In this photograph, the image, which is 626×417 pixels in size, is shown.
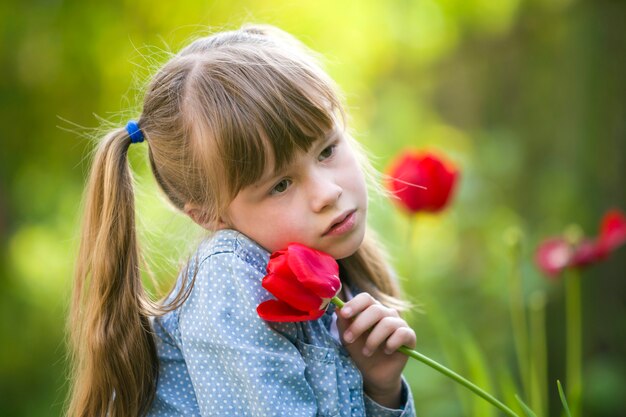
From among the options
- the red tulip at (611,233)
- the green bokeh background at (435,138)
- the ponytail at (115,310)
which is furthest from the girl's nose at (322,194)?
the green bokeh background at (435,138)

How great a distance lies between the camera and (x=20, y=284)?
2957mm

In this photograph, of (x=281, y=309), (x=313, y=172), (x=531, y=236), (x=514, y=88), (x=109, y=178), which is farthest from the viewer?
(x=514, y=88)

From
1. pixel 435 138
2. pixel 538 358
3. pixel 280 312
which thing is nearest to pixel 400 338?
pixel 280 312

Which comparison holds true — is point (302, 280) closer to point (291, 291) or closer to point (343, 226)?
point (291, 291)

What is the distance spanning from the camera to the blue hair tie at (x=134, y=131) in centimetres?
118

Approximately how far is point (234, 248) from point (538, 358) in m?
1.17

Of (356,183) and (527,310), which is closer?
(356,183)

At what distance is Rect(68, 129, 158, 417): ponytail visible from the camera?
1163mm

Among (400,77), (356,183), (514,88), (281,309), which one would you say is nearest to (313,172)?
(356,183)

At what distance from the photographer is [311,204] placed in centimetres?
104

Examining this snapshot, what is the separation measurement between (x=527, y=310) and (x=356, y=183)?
174cm

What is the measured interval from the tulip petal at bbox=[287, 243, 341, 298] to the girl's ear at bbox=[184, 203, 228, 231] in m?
0.25

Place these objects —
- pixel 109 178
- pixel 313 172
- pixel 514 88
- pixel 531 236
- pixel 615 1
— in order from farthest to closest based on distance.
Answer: pixel 514 88
pixel 531 236
pixel 615 1
pixel 109 178
pixel 313 172

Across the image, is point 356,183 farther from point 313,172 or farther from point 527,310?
point 527,310
